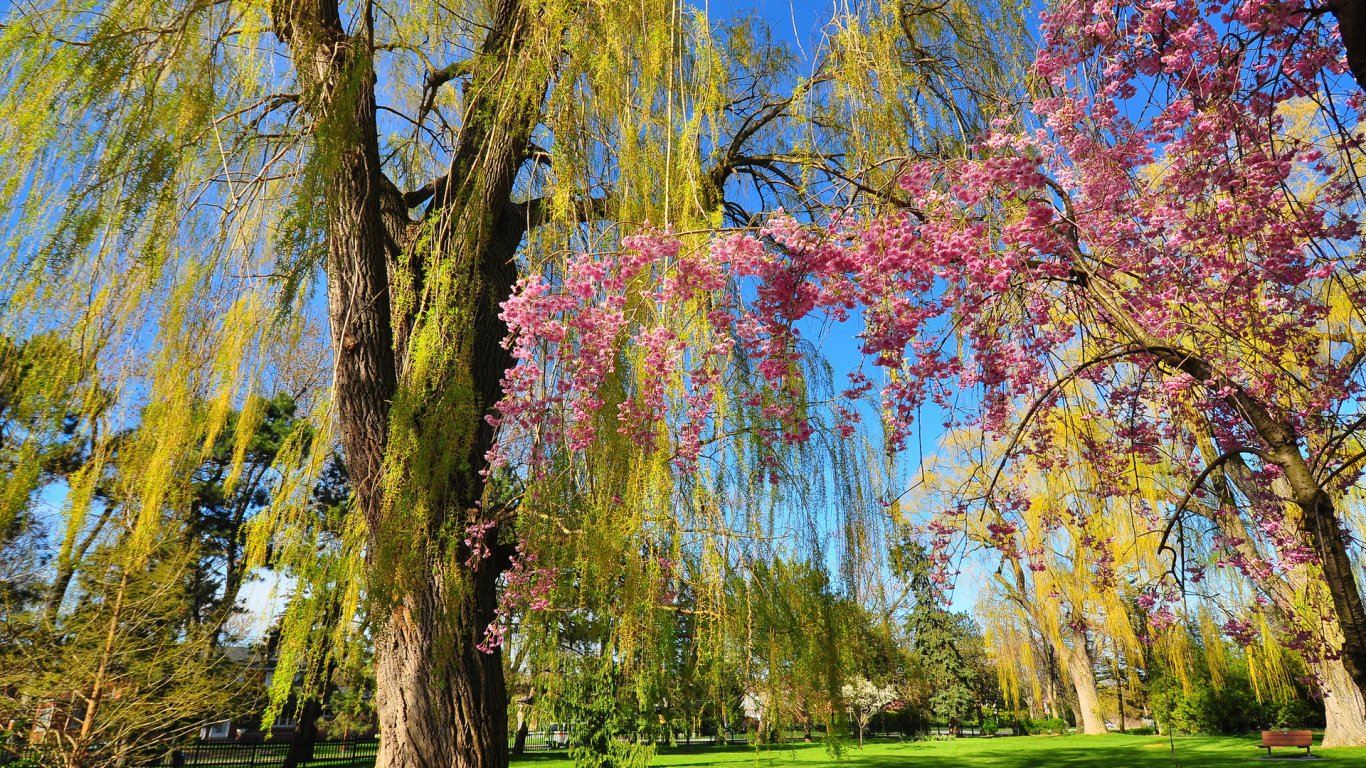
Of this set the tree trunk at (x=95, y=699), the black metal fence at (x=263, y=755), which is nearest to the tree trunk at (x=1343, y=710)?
the tree trunk at (x=95, y=699)

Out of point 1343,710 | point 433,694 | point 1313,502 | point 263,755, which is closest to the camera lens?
point 1313,502

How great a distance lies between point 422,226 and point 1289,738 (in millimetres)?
9665

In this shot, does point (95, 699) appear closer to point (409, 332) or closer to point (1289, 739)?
point (409, 332)

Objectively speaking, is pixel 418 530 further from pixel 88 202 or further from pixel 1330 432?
pixel 1330 432

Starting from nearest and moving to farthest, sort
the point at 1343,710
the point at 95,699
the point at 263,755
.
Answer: the point at 95,699
the point at 1343,710
the point at 263,755

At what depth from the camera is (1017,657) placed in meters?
13.2

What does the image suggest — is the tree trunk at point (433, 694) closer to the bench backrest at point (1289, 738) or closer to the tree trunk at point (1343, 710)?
the tree trunk at point (1343, 710)

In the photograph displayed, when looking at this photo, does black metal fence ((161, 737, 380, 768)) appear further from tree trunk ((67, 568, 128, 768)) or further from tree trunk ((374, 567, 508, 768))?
tree trunk ((374, 567, 508, 768))

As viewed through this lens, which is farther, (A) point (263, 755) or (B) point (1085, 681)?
(B) point (1085, 681)

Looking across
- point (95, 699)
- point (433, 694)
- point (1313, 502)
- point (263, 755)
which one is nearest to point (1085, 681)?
point (263, 755)

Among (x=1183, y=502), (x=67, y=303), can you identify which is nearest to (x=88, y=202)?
(x=67, y=303)

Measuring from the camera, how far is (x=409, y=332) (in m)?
2.60

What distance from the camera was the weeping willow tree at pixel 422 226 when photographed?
5.09 feet

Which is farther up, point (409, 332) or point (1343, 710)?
point (409, 332)
